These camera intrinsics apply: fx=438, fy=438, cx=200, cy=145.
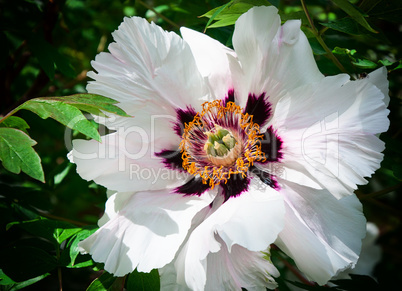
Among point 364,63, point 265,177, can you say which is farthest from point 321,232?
point 364,63

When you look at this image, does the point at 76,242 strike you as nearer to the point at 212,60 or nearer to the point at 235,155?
the point at 235,155

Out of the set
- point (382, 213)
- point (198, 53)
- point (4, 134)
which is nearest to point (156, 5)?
point (198, 53)

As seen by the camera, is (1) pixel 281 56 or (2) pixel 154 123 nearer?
(1) pixel 281 56

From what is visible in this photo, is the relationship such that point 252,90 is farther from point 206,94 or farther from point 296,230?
point 296,230

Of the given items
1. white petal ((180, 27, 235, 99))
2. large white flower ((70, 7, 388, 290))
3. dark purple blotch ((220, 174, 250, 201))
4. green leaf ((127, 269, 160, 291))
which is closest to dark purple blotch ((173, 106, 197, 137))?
large white flower ((70, 7, 388, 290))

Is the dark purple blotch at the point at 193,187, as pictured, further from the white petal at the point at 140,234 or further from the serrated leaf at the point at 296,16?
the serrated leaf at the point at 296,16

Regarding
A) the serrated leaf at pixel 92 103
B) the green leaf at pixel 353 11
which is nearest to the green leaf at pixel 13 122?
the serrated leaf at pixel 92 103
